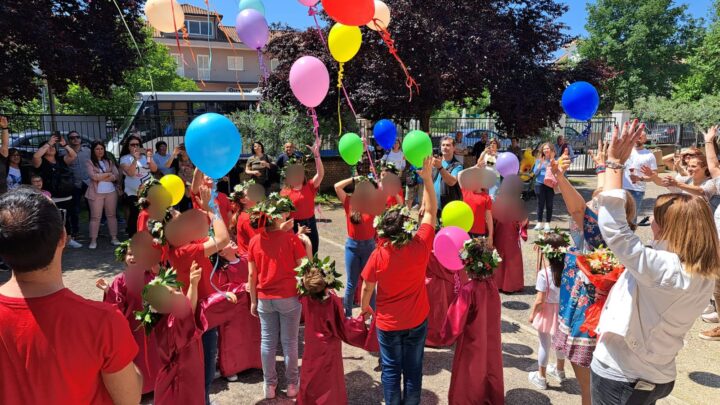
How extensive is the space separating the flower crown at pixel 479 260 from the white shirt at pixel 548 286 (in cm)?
47

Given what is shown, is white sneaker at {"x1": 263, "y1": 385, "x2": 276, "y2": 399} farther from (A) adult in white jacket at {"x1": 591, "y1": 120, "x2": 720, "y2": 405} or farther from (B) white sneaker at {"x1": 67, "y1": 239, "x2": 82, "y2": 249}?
(B) white sneaker at {"x1": 67, "y1": 239, "x2": 82, "y2": 249}

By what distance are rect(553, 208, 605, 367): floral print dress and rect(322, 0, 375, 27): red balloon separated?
2.83 meters

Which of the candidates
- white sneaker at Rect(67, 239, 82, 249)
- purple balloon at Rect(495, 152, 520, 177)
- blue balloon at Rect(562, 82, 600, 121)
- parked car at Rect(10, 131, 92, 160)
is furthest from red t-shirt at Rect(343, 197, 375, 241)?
parked car at Rect(10, 131, 92, 160)

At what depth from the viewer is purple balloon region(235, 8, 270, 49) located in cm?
572

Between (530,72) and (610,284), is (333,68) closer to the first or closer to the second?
(530,72)

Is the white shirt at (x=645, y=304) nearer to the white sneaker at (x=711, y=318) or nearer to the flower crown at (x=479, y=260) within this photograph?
the flower crown at (x=479, y=260)

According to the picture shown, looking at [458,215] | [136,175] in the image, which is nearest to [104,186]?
[136,175]

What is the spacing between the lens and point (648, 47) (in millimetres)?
42406

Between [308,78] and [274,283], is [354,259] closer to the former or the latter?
[274,283]

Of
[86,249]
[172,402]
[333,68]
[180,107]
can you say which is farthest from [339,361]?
[180,107]

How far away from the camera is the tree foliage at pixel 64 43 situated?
31.7 ft

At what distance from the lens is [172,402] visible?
9.90 feet

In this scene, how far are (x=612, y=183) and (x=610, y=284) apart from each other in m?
0.75

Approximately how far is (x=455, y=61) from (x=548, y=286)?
8394 millimetres
